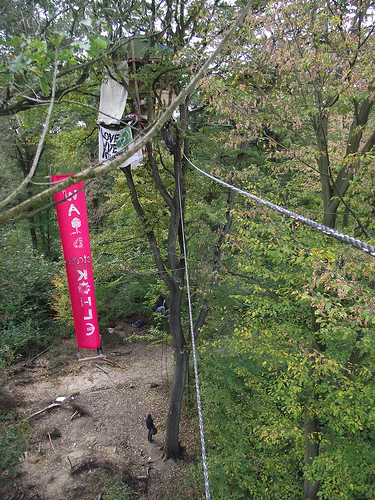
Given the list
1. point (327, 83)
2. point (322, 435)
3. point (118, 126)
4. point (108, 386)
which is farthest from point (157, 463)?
point (327, 83)

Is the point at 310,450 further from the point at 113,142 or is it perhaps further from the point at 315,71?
the point at 113,142

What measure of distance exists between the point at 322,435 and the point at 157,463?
4.37 meters

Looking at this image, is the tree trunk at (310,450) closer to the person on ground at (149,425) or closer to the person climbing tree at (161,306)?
the person on ground at (149,425)

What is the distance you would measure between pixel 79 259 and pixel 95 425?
17.7 ft

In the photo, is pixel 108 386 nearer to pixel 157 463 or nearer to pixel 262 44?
pixel 157 463

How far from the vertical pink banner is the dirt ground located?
3.22m

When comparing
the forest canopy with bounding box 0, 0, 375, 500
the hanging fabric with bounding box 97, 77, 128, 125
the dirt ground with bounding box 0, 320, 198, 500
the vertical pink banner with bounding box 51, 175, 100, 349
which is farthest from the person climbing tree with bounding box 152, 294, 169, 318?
the hanging fabric with bounding box 97, 77, 128, 125

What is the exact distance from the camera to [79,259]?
624 centimetres

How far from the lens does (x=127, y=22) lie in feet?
16.9

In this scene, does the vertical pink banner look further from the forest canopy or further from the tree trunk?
the tree trunk

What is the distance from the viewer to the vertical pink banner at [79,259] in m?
6.03

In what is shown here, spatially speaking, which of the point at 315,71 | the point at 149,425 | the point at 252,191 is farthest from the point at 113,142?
the point at 149,425

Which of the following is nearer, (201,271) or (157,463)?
(201,271)

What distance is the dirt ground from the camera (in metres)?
7.10
